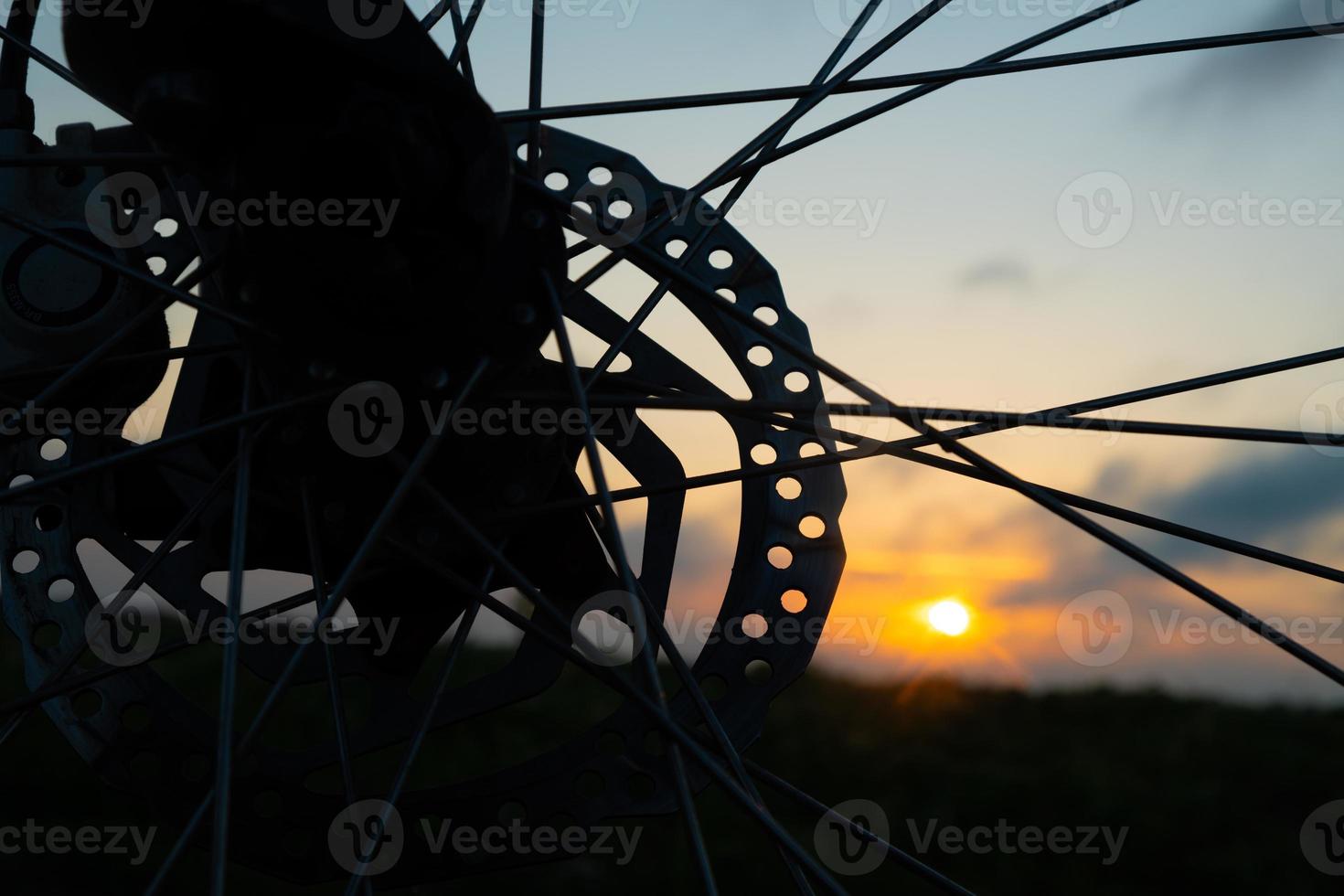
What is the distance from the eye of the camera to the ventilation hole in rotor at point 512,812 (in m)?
1.02

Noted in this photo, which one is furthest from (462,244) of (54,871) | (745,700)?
(54,871)

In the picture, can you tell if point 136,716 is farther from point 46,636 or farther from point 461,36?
point 461,36

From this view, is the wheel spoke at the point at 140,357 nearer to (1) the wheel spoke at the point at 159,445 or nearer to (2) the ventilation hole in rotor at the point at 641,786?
(1) the wheel spoke at the point at 159,445

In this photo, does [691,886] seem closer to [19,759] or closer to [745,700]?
[745,700]

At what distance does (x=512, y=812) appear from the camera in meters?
1.02
